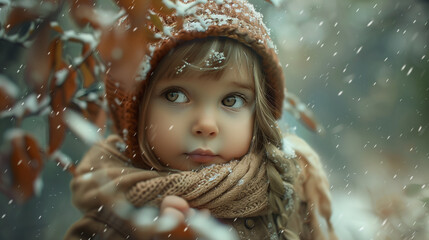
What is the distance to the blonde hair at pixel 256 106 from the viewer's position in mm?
805

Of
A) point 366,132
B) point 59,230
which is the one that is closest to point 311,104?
point 366,132

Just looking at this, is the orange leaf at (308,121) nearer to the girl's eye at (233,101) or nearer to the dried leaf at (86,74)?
the girl's eye at (233,101)

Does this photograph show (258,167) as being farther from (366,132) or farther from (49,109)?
(366,132)

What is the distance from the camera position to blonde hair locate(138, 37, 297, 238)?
805 mm

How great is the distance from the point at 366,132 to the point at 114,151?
33.8 inches

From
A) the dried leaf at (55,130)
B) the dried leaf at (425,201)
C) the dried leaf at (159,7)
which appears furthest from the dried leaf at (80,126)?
the dried leaf at (425,201)

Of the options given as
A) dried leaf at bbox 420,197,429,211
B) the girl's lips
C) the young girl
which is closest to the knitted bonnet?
the young girl

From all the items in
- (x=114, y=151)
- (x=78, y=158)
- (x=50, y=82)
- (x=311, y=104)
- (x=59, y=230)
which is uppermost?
(x=50, y=82)

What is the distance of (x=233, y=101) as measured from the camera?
0.84 m

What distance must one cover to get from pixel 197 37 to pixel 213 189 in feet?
0.96

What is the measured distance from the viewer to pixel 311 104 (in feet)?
4.22

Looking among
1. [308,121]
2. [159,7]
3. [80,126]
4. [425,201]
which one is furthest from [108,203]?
[425,201]

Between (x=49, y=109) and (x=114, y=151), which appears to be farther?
(x=114, y=151)

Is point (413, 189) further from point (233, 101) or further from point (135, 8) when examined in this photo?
point (135, 8)
